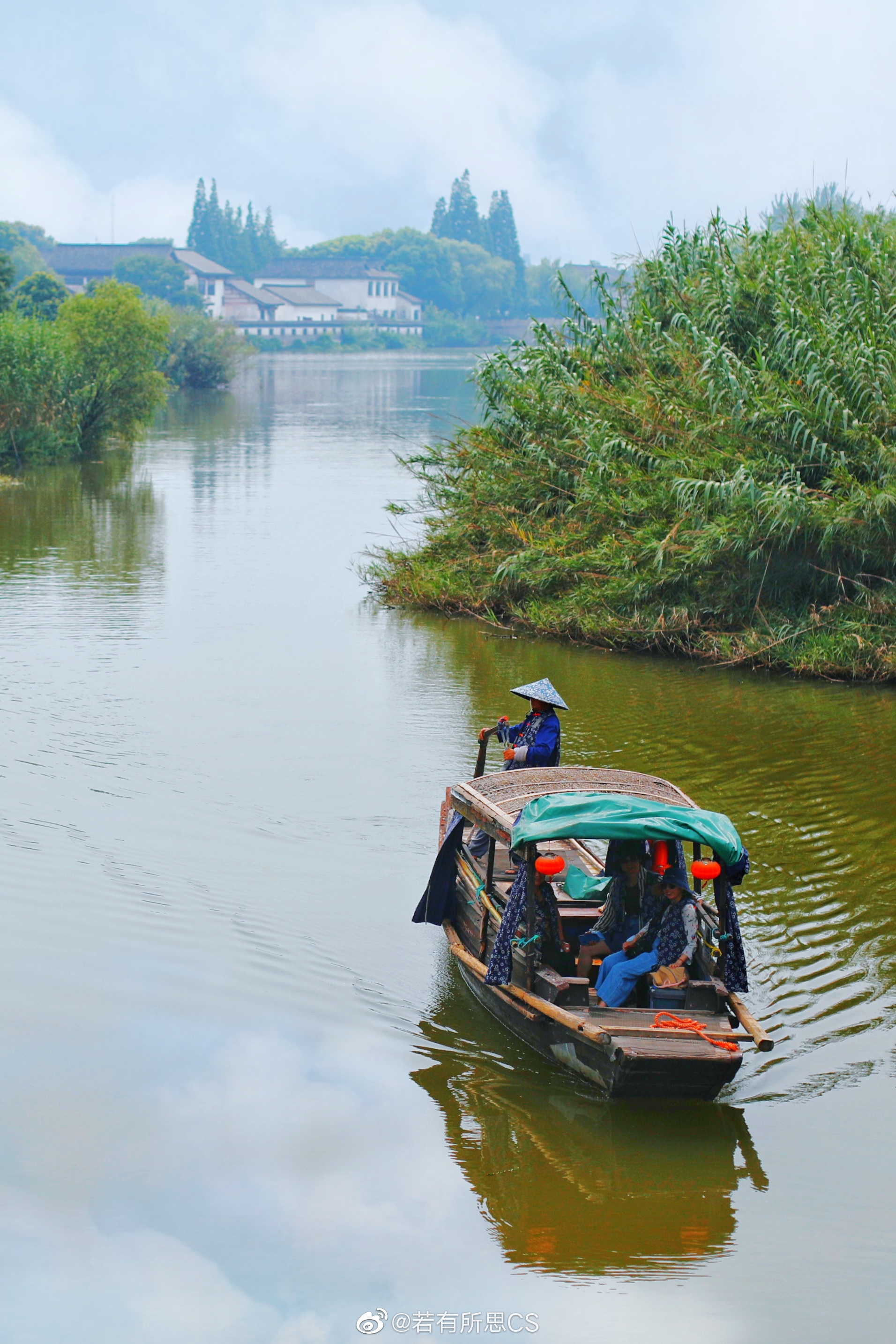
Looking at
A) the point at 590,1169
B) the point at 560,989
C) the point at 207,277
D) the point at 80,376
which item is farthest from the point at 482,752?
the point at 207,277

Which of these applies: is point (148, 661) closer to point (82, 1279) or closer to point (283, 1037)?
point (283, 1037)

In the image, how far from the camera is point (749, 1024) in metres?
9.53

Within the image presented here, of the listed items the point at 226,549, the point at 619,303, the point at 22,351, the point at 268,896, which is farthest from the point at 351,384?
the point at 268,896

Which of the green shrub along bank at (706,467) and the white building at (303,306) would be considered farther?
the white building at (303,306)

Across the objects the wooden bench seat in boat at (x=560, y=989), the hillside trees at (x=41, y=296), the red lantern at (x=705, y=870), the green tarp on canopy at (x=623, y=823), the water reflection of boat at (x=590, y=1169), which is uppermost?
the hillside trees at (x=41, y=296)

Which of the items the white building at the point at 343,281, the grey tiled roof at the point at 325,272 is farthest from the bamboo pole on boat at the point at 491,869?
the grey tiled roof at the point at 325,272

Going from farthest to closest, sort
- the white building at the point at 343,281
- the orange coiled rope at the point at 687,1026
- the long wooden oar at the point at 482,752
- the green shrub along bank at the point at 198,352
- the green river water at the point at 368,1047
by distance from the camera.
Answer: the white building at the point at 343,281
the green shrub along bank at the point at 198,352
the long wooden oar at the point at 482,752
the orange coiled rope at the point at 687,1026
the green river water at the point at 368,1047

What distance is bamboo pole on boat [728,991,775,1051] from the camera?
9336 millimetres

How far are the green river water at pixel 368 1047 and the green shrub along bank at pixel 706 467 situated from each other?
5.40ft

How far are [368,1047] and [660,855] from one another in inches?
110

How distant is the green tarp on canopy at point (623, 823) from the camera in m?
10.1

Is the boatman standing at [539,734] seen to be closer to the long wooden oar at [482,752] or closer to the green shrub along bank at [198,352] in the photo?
the long wooden oar at [482,752]

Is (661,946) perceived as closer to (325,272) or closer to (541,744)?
(541,744)

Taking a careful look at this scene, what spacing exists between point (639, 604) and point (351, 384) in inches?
3476
